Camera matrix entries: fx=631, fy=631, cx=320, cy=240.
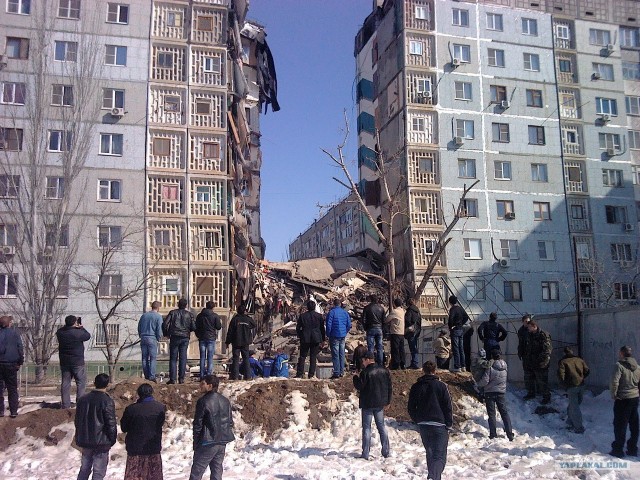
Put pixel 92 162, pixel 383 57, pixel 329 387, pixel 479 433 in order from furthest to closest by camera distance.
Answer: pixel 383 57, pixel 92 162, pixel 329 387, pixel 479 433

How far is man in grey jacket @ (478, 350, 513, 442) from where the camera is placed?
12312 millimetres

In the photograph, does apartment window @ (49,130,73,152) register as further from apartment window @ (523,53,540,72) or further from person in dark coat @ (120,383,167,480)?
apartment window @ (523,53,540,72)

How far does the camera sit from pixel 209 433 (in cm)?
811

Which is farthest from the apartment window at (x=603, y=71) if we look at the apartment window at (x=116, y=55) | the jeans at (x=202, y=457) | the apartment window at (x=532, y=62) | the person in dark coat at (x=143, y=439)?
the person in dark coat at (x=143, y=439)

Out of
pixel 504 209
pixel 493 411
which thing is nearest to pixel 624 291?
pixel 504 209

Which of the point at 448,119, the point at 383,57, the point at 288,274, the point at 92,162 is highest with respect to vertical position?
the point at 383,57

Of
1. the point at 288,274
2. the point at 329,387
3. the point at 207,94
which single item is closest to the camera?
the point at 329,387

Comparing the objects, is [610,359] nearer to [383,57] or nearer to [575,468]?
[575,468]

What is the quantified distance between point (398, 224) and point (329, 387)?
2800cm

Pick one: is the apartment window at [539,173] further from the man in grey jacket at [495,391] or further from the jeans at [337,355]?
the man in grey jacket at [495,391]

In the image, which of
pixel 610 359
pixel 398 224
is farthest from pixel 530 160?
pixel 610 359

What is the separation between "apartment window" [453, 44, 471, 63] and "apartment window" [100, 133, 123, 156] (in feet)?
73.8

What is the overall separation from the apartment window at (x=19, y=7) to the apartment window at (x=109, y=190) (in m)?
10.5

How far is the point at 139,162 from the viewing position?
113 feet
